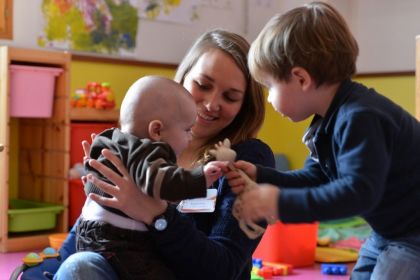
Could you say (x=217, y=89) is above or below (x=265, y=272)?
above

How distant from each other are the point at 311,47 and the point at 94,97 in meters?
2.44

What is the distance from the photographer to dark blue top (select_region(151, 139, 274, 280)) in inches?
44.6

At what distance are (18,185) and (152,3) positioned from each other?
4.42ft

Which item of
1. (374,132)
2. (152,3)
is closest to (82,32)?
(152,3)

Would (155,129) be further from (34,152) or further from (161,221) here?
(34,152)

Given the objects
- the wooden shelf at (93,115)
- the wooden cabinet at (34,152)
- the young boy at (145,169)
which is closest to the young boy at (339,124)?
the young boy at (145,169)

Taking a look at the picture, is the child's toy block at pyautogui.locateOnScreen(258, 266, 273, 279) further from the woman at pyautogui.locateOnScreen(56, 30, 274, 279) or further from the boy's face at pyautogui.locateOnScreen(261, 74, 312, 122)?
the boy's face at pyautogui.locateOnScreen(261, 74, 312, 122)

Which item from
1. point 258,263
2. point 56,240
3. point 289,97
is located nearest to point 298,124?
point 258,263

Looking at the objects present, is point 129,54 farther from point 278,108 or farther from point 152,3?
point 278,108

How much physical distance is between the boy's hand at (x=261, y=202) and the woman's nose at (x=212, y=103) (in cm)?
42

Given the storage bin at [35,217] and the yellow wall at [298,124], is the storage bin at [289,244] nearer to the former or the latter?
the storage bin at [35,217]

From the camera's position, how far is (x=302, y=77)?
110 centimetres

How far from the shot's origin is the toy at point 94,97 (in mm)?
3345

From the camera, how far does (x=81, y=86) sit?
3.62 metres
